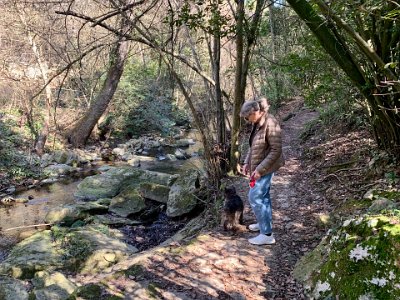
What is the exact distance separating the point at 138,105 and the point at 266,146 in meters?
15.7

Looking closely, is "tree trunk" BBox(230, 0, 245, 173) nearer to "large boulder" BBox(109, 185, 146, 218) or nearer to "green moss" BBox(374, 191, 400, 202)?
"large boulder" BBox(109, 185, 146, 218)

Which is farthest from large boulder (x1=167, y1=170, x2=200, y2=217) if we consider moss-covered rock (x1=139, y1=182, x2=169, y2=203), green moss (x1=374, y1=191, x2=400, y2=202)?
green moss (x1=374, y1=191, x2=400, y2=202)

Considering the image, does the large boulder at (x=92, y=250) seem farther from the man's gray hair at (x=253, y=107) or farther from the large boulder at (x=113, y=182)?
the man's gray hair at (x=253, y=107)

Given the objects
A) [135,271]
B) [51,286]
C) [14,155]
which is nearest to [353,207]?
[135,271]

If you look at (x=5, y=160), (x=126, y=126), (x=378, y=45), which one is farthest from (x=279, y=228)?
(x=126, y=126)

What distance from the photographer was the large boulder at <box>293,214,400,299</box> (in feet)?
8.23

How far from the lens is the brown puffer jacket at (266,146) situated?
4043mm

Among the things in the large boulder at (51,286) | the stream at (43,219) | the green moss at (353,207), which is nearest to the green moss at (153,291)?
the large boulder at (51,286)

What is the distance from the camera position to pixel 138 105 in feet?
63.0

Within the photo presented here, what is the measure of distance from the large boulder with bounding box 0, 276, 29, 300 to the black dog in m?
2.56

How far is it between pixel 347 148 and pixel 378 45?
267cm

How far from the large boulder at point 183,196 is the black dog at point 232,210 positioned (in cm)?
236

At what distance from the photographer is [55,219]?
812 cm

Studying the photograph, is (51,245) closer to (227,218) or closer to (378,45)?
(227,218)
